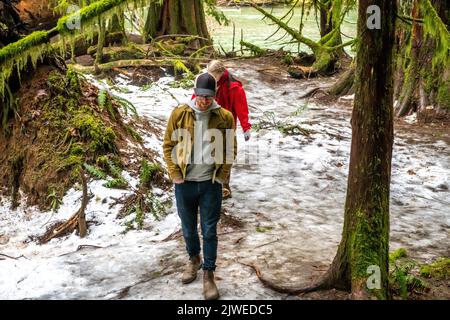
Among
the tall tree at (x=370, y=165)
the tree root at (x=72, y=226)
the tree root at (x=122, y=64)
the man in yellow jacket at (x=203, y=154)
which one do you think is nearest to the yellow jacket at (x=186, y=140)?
the man in yellow jacket at (x=203, y=154)

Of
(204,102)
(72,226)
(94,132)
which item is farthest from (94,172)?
(204,102)

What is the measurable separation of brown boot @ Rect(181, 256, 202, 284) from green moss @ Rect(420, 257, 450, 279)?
7.92ft

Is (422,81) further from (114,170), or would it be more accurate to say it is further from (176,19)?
(176,19)

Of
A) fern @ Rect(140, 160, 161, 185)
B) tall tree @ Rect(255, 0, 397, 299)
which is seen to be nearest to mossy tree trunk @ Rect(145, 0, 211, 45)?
fern @ Rect(140, 160, 161, 185)

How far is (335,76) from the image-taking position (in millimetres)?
19016

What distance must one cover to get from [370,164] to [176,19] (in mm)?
16174

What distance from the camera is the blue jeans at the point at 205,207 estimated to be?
4797mm

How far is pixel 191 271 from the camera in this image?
527cm

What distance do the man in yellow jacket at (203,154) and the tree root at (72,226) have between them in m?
2.70

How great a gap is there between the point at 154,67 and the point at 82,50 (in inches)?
132

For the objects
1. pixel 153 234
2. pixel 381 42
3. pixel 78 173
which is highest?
pixel 381 42

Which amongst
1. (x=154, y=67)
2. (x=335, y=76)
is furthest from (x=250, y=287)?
(x=335, y=76)

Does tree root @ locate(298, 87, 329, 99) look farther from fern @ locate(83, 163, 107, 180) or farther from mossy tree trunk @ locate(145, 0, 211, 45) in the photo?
fern @ locate(83, 163, 107, 180)

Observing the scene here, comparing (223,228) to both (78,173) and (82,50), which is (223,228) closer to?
(78,173)
